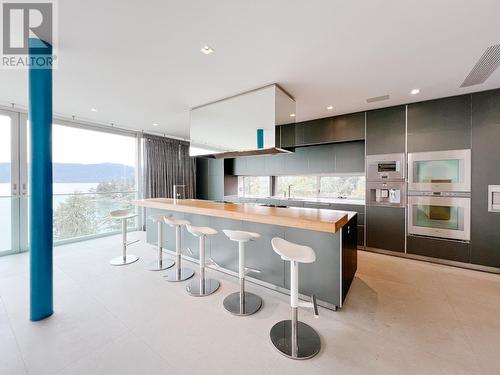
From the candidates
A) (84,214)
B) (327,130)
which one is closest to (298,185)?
(327,130)

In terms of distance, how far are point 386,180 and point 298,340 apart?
10.3 feet

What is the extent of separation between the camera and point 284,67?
97.3 inches

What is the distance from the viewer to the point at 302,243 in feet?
7.69

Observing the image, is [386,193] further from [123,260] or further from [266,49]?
[123,260]

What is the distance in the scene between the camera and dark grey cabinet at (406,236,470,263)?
321 centimetres

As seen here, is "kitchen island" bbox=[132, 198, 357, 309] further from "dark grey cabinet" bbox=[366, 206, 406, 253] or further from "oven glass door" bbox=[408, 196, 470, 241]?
"oven glass door" bbox=[408, 196, 470, 241]

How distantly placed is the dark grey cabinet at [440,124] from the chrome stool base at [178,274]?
4016mm

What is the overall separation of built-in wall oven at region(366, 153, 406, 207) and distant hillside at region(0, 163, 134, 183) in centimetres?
554

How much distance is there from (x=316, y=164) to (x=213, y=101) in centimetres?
A: 256

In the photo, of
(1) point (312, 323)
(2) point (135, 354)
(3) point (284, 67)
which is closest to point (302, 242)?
(1) point (312, 323)

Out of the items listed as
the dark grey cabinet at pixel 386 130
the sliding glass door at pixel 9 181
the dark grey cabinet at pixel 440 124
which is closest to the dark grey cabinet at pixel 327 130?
the dark grey cabinet at pixel 386 130

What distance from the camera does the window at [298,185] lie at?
499 cm

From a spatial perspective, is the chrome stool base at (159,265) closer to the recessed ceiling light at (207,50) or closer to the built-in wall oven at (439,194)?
the recessed ceiling light at (207,50)

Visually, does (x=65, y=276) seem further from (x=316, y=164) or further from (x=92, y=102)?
(x=316, y=164)
